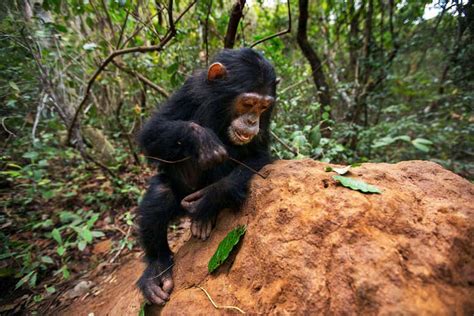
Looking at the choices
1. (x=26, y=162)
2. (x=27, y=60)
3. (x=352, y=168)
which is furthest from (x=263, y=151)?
(x=26, y=162)

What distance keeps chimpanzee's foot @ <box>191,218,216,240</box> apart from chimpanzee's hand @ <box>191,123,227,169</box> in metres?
0.51

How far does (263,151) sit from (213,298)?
64.5 inches

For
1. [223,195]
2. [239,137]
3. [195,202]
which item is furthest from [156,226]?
[239,137]

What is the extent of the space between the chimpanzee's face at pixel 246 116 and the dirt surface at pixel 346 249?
597 millimetres

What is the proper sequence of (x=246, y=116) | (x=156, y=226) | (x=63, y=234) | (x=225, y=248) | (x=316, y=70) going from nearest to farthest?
1. (x=225, y=248)
2. (x=156, y=226)
3. (x=246, y=116)
4. (x=63, y=234)
5. (x=316, y=70)

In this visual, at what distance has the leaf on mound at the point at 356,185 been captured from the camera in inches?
68.9

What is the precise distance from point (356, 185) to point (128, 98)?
756 cm

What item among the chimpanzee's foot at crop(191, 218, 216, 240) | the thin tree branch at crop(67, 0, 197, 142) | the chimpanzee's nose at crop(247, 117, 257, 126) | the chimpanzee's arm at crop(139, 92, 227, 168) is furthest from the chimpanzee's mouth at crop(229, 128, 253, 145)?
the thin tree branch at crop(67, 0, 197, 142)

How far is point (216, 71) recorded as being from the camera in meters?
2.86

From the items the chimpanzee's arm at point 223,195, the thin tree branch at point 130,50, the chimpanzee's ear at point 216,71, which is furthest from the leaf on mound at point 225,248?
the thin tree branch at point 130,50

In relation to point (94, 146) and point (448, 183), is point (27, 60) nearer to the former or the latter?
point (94, 146)

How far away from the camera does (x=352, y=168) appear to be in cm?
217

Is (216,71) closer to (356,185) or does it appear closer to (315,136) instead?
(356,185)

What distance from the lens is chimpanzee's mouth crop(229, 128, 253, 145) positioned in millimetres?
2715
